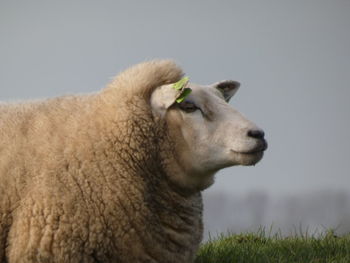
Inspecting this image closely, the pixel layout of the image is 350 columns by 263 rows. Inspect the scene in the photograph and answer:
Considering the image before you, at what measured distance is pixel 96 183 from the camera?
208 inches

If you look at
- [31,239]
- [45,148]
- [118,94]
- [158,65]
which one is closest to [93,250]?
[31,239]

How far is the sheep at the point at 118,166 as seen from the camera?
16.9 feet

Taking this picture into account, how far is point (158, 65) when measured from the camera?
5.77 m

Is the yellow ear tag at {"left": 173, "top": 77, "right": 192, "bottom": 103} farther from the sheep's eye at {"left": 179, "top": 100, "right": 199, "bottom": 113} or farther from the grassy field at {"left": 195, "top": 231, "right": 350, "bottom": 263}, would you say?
the grassy field at {"left": 195, "top": 231, "right": 350, "bottom": 263}

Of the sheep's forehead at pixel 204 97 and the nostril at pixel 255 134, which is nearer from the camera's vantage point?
the nostril at pixel 255 134

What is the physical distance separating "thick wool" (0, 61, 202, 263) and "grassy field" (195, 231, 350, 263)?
1121 millimetres

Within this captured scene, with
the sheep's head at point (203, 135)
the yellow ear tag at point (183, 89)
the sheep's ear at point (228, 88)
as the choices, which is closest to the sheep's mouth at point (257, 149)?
the sheep's head at point (203, 135)

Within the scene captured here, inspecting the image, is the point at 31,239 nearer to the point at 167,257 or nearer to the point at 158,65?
the point at 167,257

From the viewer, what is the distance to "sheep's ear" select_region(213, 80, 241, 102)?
6.25 meters

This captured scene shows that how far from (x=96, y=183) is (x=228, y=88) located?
1.73 meters

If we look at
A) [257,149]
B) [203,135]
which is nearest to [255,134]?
[257,149]

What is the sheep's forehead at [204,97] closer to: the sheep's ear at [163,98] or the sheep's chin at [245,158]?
the sheep's ear at [163,98]

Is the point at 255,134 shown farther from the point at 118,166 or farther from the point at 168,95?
the point at 118,166

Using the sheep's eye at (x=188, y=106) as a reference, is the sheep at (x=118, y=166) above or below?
below
